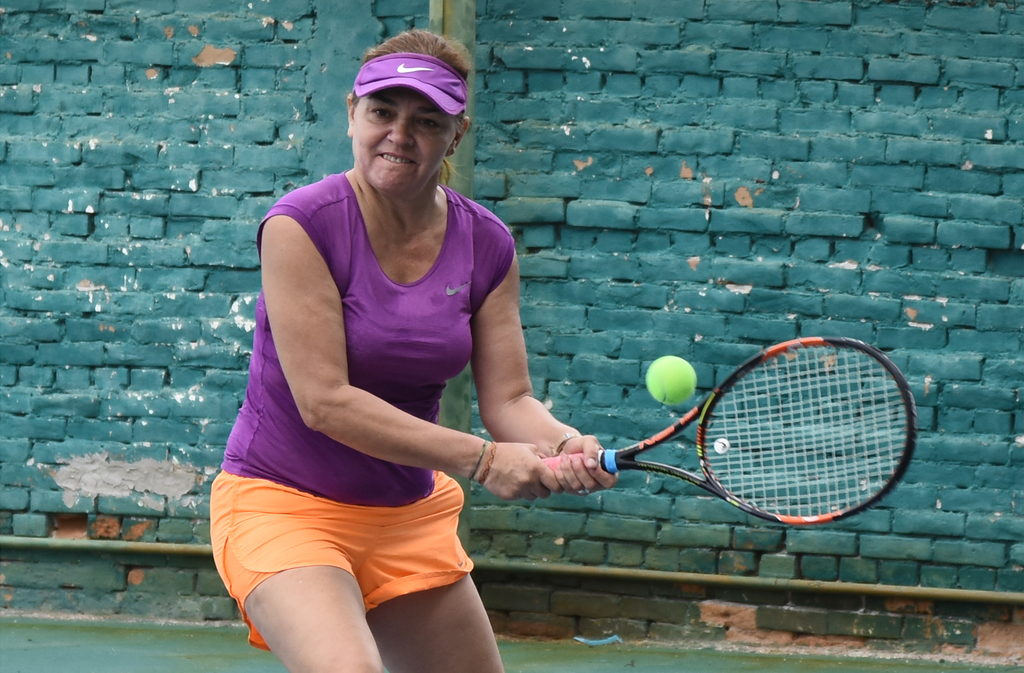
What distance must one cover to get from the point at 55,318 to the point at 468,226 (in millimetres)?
2806

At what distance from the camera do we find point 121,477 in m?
4.64

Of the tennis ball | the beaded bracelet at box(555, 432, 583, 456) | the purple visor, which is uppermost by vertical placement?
the purple visor

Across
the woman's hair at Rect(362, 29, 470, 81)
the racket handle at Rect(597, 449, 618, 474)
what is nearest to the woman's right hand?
the racket handle at Rect(597, 449, 618, 474)

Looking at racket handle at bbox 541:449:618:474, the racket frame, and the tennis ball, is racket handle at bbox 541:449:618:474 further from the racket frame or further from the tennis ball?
the tennis ball

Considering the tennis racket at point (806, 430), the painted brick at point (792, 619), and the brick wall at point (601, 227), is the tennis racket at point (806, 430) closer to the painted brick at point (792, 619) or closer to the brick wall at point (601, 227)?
the brick wall at point (601, 227)

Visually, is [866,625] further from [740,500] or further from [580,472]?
[580,472]

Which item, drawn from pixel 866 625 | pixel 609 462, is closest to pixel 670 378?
pixel 609 462

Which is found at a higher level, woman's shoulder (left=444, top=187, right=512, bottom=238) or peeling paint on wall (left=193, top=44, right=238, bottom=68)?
peeling paint on wall (left=193, top=44, right=238, bottom=68)

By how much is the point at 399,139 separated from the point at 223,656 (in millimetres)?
2670

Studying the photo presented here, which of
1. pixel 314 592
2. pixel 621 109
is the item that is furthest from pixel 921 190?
pixel 314 592

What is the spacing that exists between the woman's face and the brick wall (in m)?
2.15

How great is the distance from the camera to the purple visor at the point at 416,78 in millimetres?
2273

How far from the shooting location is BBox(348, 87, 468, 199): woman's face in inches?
90.8

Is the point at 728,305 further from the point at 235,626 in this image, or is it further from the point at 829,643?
the point at 235,626
